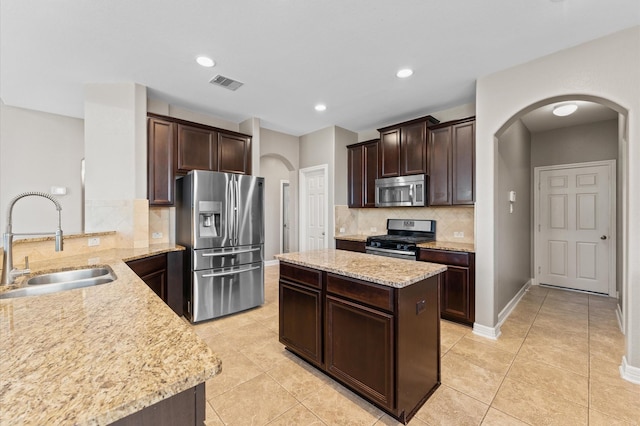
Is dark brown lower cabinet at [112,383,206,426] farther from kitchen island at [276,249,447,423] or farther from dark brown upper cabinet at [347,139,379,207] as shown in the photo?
dark brown upper cabinet at [347,139,379,207]

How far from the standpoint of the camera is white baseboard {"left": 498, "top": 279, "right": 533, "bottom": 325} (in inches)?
124

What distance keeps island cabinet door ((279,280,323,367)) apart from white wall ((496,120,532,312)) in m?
2.08

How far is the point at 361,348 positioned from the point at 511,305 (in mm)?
2811

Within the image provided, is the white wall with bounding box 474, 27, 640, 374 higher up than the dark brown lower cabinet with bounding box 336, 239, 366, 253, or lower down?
higher up

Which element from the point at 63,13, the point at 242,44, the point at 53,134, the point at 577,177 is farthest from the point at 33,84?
the point at 577,177

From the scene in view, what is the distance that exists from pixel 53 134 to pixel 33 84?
112cm

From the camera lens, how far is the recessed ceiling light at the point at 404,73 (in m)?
2.85

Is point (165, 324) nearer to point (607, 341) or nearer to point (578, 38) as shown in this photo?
point (578, 38)

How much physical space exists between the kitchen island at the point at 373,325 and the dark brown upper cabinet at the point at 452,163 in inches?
65.7

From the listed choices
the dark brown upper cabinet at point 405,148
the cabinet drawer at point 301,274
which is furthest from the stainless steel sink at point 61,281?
the dark brown upper cabinet at point 405,148

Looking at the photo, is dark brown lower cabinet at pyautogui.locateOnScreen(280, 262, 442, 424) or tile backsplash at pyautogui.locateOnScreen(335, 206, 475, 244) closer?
dark brown lower cabinet at pyautogui.locateOnScreen(280, 262, 442, 424)

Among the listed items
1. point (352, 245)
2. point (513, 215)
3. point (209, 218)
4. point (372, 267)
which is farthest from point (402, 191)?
point (209, 218)

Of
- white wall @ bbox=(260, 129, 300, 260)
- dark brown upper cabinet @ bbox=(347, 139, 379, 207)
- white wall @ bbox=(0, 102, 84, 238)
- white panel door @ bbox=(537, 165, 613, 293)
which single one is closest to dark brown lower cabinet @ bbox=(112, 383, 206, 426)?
dark brown upper cabinet @ bbox=(347, 139, 379, 207)

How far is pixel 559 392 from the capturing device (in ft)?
6.42
